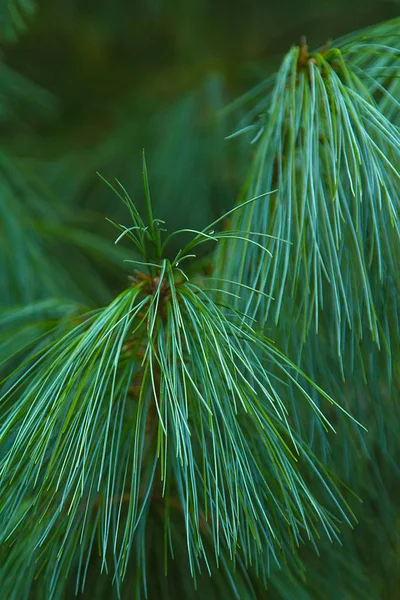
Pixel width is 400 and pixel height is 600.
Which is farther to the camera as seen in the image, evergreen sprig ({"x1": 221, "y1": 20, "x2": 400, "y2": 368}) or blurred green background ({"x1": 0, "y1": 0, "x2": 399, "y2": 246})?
blurred green background ({"x1": 0, "y1": 0, "x2": 399, "y2": 246})

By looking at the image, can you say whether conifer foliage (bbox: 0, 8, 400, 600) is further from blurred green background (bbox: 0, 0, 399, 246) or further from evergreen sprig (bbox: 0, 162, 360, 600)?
blurred green background (bbox: 0, 0, 399, 246)

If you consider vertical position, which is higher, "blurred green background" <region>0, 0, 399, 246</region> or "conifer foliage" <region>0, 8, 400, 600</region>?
"blurred green background" <region>0, 0, 399, 246</region>

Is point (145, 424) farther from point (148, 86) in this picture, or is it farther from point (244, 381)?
point (148, 86)

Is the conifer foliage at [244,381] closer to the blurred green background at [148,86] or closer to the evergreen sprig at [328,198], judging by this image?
the evergreen sprig at [328,198]

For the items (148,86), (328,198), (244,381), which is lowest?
(244,381)

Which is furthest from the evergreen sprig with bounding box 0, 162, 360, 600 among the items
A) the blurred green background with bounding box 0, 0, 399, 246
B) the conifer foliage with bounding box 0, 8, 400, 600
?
the blurred green background with bounding box 0, 0, 399, 246

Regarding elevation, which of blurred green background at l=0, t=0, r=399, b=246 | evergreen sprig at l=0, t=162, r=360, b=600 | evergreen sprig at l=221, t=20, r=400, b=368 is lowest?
evergreen sprig at l=0, t=162, r=360, b=600

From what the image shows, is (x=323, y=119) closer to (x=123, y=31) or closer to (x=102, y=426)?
(x=102, y=426)

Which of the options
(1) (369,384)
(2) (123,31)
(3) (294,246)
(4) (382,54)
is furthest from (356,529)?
(2) (123,31)

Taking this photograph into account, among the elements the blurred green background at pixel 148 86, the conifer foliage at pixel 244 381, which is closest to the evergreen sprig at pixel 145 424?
the conifer foliage at pixel 244 381

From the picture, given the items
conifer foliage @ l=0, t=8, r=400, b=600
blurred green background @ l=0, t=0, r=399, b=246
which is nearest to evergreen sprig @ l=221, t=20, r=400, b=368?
conifer foliage @ l=0, t=8, r=400, b=600

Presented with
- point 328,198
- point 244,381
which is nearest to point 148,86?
point 328,198

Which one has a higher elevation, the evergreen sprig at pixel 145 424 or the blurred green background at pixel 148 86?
the blurred green background at pixel 148 86
